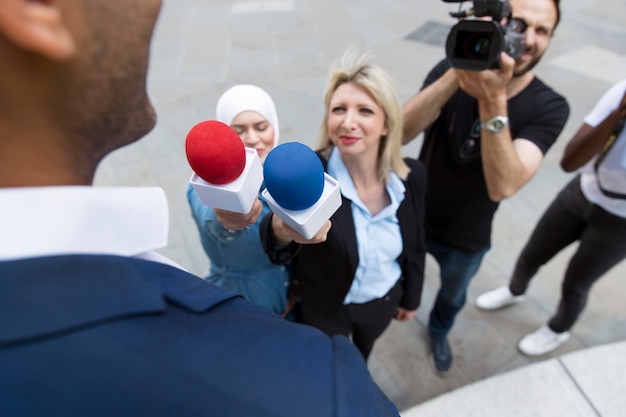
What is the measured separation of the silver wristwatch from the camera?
143 centimetres

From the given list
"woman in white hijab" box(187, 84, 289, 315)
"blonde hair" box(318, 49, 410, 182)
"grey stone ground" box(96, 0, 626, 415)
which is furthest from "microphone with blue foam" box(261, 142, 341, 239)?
"grey stone ground" box(96, 0, 626, 415)

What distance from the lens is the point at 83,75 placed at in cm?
46

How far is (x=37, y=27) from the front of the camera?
0.41 metres

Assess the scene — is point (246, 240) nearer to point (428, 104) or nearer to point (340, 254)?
point (340, 254)

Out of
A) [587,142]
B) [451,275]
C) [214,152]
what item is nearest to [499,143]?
[587,142]

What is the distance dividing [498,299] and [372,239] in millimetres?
1640

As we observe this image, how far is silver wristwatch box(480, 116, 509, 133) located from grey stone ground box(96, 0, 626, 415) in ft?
5.32

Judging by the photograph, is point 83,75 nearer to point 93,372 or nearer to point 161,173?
point 93,372

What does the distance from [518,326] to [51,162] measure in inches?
113

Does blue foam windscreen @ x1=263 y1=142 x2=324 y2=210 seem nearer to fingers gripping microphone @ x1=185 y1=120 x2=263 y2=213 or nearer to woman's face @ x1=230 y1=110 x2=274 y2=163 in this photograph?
fingers gripping microphone @ x1=185 y1=120 x2=263 y2=213

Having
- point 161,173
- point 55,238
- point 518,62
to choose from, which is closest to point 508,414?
point 518,62

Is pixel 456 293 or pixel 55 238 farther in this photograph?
pixel 456 293

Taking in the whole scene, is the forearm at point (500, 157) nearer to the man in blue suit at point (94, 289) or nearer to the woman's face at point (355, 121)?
Result: the woman's face at point (355, 121)

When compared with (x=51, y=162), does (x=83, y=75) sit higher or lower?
higher
